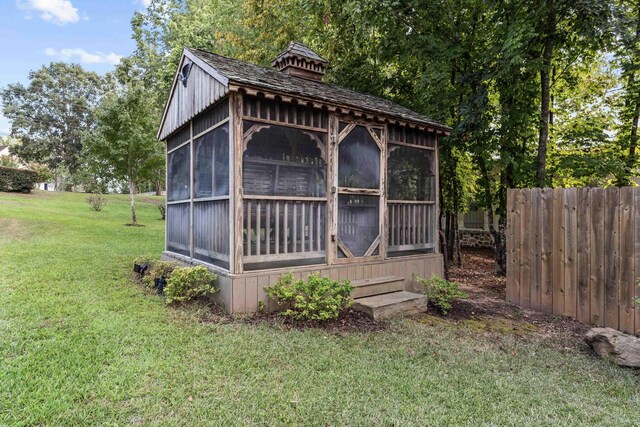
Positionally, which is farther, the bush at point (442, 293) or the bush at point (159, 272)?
the bush at point (159, 272)

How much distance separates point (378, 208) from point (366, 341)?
2650 millimetres

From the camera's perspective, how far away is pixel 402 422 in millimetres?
2385

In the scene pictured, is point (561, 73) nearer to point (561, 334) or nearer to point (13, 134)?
point (561, 334)

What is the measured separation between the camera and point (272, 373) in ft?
10.0

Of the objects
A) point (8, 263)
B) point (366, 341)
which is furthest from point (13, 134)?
point (366, 341)

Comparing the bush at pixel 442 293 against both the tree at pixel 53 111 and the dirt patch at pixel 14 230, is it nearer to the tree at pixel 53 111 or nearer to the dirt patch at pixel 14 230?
the dirt patch at pixel 14 230

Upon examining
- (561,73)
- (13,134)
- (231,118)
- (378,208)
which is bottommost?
(378,208)

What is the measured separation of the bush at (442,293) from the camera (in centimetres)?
508

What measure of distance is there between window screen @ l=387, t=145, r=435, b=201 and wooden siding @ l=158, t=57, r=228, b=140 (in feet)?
10.1

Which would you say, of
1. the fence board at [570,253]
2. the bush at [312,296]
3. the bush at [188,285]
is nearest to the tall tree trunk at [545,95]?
the fence board at [570,253]

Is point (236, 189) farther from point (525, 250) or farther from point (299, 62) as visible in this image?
point (525, 250)

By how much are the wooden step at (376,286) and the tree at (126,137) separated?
1244 centimetres

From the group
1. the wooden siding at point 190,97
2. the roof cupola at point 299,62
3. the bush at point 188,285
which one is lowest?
the bush at point 188,285

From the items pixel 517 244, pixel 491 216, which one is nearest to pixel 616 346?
pixel 517 244
